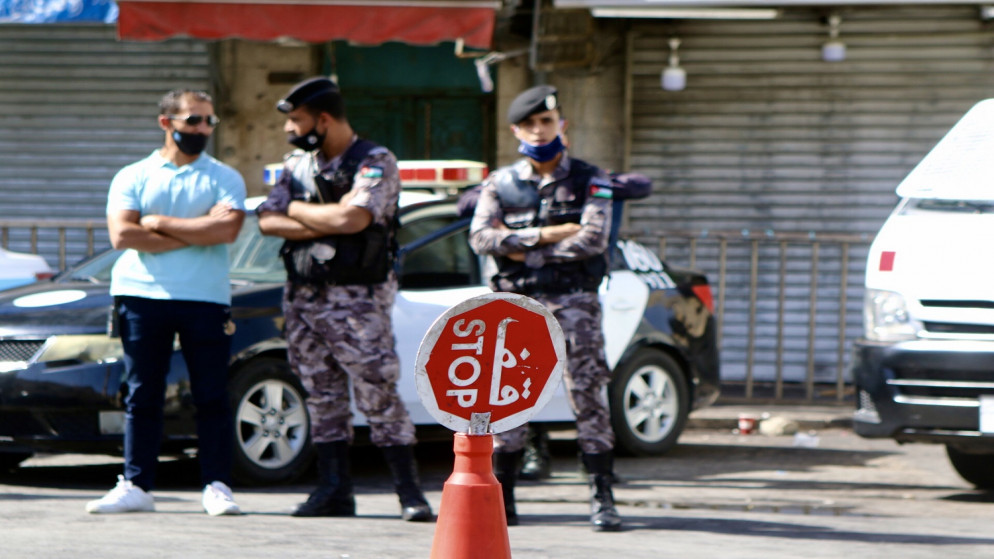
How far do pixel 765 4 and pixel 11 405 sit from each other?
6563mm

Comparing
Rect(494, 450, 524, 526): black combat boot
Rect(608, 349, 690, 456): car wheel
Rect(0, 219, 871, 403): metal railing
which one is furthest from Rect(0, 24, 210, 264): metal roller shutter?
Rect(494, 450, 524, 526): black combat boot

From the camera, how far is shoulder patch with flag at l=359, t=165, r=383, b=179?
6250mm

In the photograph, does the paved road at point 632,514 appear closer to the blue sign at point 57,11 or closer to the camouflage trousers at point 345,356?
the camouflage trousers at point 345,356

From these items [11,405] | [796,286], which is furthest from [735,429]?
[11,405]

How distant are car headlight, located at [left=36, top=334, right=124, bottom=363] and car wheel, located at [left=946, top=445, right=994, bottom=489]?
426 cm

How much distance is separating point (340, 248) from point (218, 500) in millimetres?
1203

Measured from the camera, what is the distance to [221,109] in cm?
1263


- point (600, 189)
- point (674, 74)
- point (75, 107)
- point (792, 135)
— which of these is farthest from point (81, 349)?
point (792, 135)

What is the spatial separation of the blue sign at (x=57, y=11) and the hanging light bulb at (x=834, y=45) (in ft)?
18.2

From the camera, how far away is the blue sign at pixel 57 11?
10867 mm

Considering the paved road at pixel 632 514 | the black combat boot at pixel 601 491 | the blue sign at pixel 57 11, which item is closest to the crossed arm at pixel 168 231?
the paved road at pixel 632 514

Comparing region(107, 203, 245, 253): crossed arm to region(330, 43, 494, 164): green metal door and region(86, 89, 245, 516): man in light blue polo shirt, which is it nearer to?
region(86, 89, 245, 516): man in light blue polo shirt

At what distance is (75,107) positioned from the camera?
41.7 feet

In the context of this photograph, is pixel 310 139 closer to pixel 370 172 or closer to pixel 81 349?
pixel 370 172
